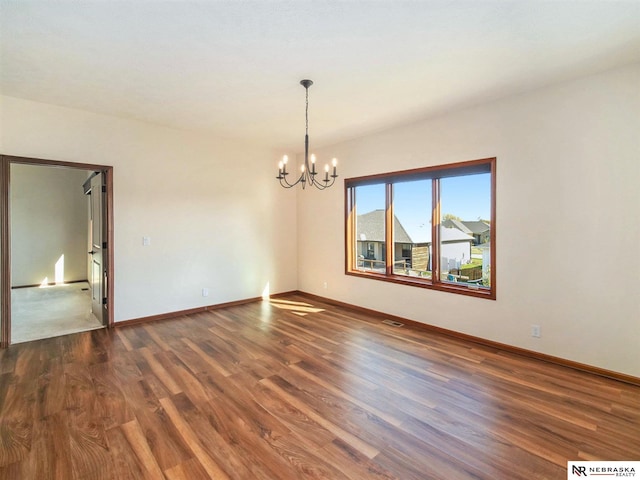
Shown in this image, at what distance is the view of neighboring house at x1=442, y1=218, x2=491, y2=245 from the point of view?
3.75 m

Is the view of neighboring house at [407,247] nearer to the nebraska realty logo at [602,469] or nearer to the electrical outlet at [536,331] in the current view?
the electrical outlet at [536,331]

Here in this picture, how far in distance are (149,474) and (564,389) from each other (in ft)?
10.7

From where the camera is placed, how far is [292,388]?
2.69 meters

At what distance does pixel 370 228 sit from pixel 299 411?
340 cm

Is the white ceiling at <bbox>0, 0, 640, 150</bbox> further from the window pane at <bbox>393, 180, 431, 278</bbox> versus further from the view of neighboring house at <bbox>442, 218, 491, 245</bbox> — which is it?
the view of neighboring house at <bbox>442, 218, 491, 245</bbox>

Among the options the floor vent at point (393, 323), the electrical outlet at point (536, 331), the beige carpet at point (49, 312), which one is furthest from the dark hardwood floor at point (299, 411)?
the floor vent at point (393, 323)

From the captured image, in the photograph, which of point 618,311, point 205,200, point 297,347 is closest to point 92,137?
point 205,200

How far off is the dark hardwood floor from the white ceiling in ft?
9.56

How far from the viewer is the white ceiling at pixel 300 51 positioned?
6.94 ft

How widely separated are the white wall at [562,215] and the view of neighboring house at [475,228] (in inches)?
8.5

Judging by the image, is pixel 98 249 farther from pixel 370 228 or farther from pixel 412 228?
pixel 412 228

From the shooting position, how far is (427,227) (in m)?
4.37

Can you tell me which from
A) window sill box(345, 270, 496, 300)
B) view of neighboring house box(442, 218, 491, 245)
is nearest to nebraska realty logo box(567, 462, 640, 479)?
window sill box(345, 270, 496, 300)

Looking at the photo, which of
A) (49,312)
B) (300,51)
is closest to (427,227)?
(300,51)
